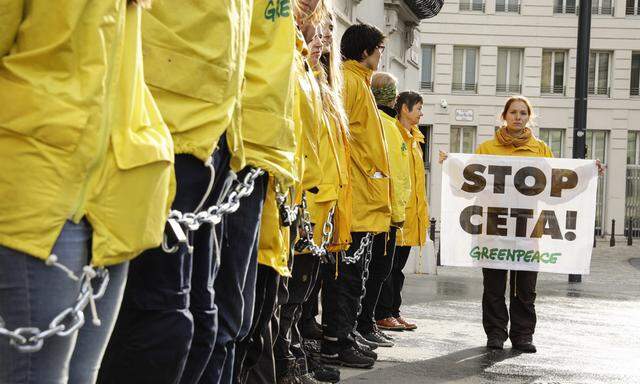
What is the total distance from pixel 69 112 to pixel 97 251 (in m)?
0.30

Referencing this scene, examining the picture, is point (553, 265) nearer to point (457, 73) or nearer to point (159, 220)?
point (159, 220)

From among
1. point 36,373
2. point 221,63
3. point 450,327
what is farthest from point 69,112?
point 450,327

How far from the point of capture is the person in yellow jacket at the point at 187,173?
2902mm

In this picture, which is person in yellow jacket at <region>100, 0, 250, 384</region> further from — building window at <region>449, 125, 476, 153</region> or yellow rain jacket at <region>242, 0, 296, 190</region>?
building window at <region>449, 125, 476, 153</region>

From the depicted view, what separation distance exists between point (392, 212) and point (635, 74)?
38326mm

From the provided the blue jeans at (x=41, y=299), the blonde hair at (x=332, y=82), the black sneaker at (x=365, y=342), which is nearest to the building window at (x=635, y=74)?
the black sneaker at (x=365, y=342)

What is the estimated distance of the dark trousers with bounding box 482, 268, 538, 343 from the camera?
8.56 meters

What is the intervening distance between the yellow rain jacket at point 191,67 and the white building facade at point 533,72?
1591 inches

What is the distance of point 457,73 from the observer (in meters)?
44.9

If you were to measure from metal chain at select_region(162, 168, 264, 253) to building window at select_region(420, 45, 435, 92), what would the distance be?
41542 millimetres

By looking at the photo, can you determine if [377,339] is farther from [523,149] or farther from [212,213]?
[212,213]

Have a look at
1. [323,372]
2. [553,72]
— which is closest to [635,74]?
[553,72]

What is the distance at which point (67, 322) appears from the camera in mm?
2307

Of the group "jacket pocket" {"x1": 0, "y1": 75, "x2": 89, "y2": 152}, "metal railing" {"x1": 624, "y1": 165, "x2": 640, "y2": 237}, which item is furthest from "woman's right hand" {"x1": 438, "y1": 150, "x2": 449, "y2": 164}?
"metal railing" {"x1": 624, "y1": 165, "x2": 640, "y2": 237}
